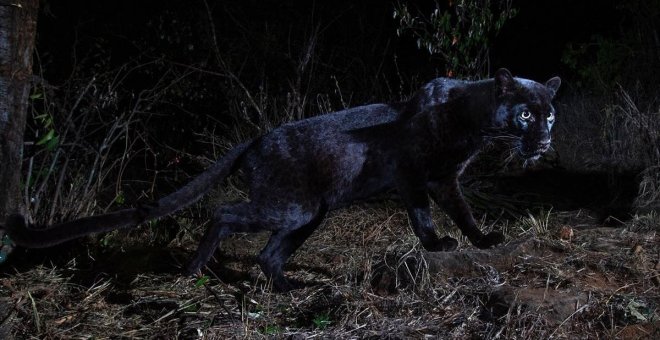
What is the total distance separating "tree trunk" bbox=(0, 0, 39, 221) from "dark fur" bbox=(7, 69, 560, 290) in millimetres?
896

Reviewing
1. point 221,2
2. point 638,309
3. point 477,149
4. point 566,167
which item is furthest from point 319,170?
point 221,2

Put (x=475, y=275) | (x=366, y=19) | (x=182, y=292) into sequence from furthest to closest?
1. (x=366, y=19)
2. (x=182, y=292)
3. (x=475, y=275)

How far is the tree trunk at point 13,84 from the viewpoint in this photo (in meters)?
3.71

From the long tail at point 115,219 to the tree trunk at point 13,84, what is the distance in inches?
12.9

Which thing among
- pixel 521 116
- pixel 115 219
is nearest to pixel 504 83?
pixel 521 116

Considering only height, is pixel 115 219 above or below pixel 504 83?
below

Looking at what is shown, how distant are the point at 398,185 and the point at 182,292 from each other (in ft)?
5.21

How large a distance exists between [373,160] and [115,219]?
1728mm

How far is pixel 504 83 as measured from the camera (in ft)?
14.7

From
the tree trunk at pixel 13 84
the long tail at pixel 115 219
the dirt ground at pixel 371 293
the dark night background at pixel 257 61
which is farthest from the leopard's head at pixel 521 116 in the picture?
the dark night background at pixel 257 61

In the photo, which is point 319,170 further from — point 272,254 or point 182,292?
point 182,292

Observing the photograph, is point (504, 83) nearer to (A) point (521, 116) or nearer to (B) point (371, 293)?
(A) point (521, 116)

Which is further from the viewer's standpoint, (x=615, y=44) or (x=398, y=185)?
(x=615, y=44)

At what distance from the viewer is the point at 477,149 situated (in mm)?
4641
